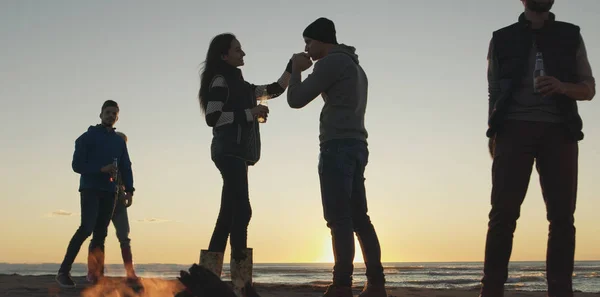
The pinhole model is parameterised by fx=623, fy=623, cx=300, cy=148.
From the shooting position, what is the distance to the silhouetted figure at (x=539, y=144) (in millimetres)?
4148

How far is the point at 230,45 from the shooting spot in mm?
6035

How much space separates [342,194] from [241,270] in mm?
1082

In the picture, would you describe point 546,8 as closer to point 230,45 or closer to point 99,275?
point 230,45

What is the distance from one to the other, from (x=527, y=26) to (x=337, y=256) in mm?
2216

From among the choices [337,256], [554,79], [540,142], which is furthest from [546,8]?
[337,256]

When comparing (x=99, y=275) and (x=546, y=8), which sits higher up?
(x=546, y=8)

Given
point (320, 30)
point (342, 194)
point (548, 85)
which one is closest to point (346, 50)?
point (320, 30)

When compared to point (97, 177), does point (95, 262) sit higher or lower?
lower

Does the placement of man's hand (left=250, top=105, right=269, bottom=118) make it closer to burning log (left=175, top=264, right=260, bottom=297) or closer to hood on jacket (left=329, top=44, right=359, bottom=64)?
hood on jacket (left=329, top=44, right=359, bottom=64)

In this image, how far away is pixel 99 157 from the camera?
8227mm

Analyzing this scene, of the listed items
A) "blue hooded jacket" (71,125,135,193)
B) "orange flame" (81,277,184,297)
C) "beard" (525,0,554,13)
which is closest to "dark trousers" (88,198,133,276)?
"blue hooded jacket" (71,125,135,193)

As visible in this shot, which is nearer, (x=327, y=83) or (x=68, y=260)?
(x=327, y=83)

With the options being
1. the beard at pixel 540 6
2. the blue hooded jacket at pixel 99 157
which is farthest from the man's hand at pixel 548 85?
the blue hooded jacket at pixel 99 157

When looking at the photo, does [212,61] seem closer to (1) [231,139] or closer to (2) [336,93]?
(1) [231,139]
